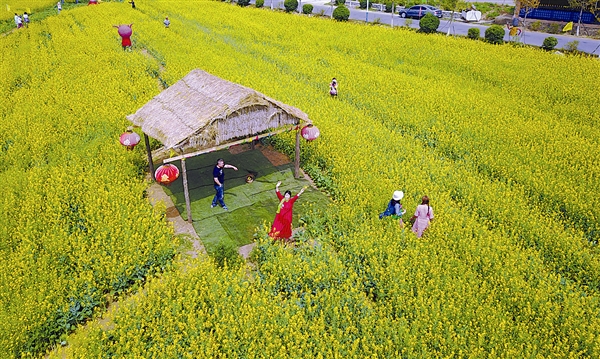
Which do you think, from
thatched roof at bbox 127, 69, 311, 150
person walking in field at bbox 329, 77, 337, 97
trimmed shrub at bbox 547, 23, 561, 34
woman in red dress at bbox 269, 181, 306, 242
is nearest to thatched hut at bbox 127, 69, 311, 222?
thatched roof at bbox 127, 69, 311, 150

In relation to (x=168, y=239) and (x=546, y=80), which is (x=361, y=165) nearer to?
(x=168, y=239)

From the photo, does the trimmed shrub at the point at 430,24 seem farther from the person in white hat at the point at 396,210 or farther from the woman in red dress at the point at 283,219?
the woman in red dress at the point at 283,219

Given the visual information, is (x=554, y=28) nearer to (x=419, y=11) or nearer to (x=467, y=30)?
(x=467, y=30)

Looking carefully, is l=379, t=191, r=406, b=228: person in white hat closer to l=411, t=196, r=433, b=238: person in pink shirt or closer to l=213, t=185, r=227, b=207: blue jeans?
l=411, t=196, r=433, b=238: person in pink shirt

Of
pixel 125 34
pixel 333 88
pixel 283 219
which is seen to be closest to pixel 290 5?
pixel 125 34

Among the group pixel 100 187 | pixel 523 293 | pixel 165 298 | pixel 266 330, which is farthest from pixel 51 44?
pixel 523 293

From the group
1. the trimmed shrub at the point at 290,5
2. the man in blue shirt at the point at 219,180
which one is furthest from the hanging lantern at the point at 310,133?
the trimmed shrub at the point at 290,5
